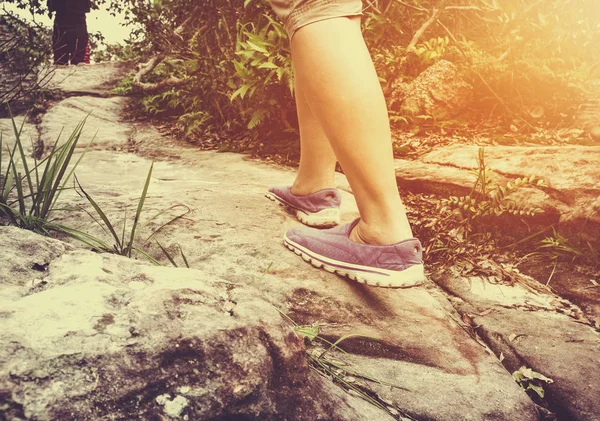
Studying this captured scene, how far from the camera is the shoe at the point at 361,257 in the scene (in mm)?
1662

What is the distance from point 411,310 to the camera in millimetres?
1774

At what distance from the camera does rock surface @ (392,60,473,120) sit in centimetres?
414

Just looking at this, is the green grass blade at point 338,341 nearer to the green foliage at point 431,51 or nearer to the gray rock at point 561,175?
the gray rock at point 561,175

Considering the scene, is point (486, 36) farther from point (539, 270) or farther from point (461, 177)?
point (539, 270)

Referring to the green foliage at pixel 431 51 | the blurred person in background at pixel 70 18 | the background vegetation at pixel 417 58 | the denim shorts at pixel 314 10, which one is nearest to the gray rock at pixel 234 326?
the denim shorts at pixel 314 10

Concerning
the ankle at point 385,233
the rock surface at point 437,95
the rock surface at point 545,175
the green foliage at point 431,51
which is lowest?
the ankle at point 385,233

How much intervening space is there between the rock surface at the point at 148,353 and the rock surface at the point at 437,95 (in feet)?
11.1

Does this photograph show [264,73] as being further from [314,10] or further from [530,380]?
[530,380]

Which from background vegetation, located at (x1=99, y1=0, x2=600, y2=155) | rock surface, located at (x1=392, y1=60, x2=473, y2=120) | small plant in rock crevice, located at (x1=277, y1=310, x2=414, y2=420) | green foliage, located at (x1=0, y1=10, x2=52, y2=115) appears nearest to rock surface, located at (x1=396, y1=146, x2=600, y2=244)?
rock surface, located at (x1=392, y1=60, x2=473, y2=120)

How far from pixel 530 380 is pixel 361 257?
0.68m

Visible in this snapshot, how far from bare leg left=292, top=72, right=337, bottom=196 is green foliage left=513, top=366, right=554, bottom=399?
3.79 ft

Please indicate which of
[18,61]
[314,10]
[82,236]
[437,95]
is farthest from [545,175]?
[18,61]

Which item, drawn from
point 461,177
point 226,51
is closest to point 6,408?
point 461,177

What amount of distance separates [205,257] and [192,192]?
2.75ft
